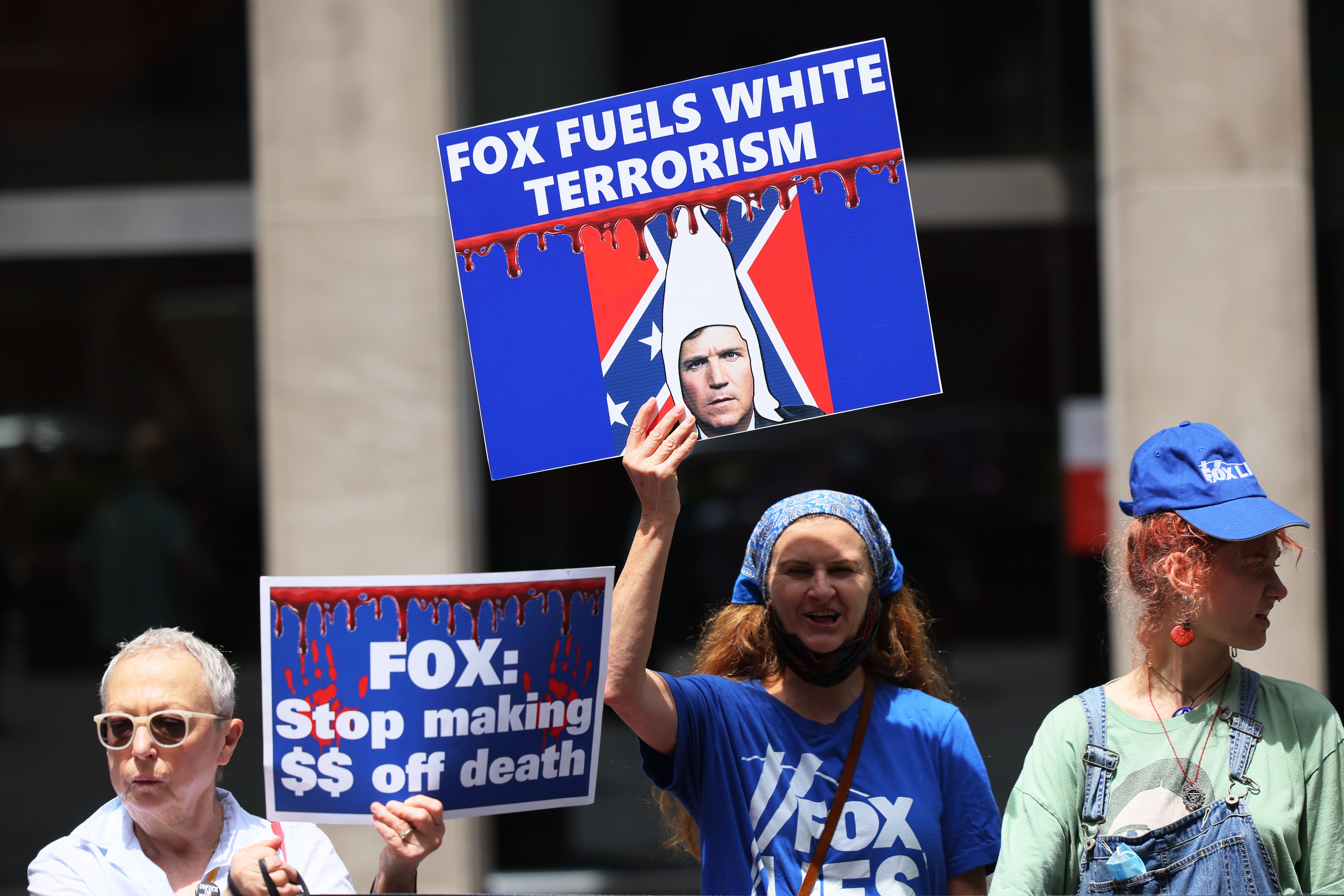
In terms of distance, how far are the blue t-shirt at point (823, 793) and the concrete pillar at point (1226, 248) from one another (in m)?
3.34

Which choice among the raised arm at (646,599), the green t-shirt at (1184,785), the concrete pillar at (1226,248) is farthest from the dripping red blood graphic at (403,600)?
the concrete pillar at (1226,248)

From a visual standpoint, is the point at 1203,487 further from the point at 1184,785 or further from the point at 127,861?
the point at 127,861

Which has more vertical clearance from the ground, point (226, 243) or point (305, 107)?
point (305, 107)

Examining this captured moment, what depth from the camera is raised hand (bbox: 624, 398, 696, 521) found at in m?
2.26

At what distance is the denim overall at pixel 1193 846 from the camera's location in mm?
1961

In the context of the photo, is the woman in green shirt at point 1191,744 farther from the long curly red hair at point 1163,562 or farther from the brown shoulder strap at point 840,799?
the brown shoulder strap at point 840,799

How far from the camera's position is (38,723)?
6.71 m

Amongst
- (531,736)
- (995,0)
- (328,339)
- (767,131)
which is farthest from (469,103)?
(531,736)

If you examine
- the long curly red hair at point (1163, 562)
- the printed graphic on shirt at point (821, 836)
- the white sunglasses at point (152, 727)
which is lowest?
the printed graphic on shirt at point (821, 836)

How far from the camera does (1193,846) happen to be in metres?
1.99

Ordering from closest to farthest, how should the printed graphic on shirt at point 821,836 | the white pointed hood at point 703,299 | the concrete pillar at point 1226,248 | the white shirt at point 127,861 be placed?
the white shirt at point 127,861, the printed graphic on shirt at point 821,836, the white pointed hood at point 703,299, the concrete pillar at point 1226,248

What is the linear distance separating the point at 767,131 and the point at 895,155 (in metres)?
0.26

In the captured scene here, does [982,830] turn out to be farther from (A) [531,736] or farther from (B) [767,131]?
(B) [767,131]

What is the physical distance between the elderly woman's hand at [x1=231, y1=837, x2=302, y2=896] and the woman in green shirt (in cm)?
115
